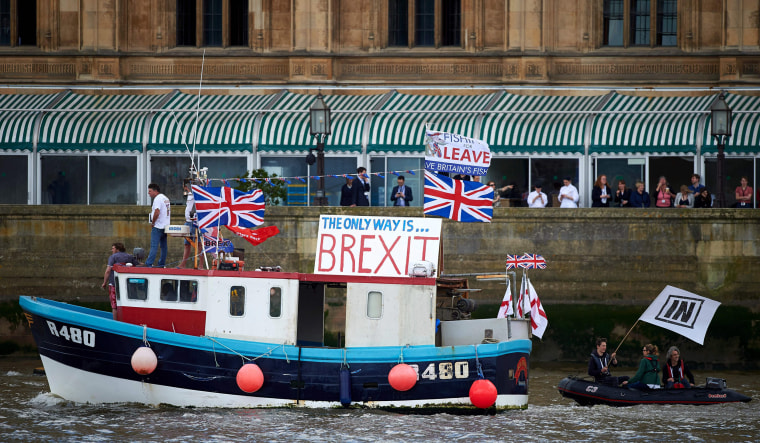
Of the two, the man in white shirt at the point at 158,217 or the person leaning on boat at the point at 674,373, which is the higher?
the man in white shirt at the point at 158,217

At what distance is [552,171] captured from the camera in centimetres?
3953

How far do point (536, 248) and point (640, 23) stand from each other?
37.6 ft

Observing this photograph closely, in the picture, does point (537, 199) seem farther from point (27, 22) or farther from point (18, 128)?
point (27, 22)

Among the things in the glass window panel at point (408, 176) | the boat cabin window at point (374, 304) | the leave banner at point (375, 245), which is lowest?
the boat cabin window at point (374, 304)

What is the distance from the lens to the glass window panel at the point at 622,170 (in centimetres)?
3934

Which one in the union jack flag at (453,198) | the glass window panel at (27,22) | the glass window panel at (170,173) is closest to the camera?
the union jack flag at (453,198)

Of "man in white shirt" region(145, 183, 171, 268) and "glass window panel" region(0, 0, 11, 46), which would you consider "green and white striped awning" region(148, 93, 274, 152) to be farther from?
"man in white shirt" region(145, 183, 171, 268)

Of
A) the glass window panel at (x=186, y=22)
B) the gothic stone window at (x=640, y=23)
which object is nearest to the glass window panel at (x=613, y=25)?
the gothic stone window at (x=640, y=23)

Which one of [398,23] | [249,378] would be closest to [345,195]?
[398,23]

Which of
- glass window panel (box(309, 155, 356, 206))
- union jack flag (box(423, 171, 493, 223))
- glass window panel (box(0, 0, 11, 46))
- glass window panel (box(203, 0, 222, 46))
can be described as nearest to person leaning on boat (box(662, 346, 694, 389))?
union jack flag (box(423, 171, 493, 223))

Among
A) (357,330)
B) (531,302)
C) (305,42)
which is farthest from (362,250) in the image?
(305,42)

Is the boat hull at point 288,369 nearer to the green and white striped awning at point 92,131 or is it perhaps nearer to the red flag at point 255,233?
the red flag at point 255,233

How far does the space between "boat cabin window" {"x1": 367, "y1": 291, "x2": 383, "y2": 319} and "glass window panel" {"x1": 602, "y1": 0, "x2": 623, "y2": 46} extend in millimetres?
18918

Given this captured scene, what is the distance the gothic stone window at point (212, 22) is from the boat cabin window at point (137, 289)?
17.5 meters
